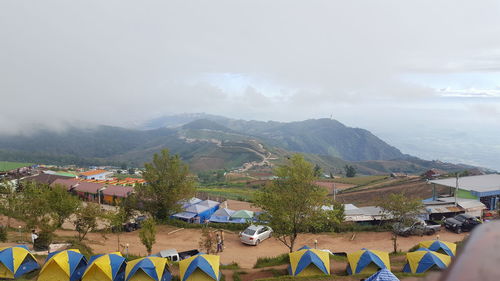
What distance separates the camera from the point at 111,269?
43.6ft

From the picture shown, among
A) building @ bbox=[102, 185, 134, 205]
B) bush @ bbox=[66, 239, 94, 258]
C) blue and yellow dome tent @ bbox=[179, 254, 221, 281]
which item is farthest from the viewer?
building @ bbox=[102, 185, 134, 205]

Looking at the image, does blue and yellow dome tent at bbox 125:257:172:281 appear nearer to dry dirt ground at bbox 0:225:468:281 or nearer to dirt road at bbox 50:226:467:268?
dry dirt ground at bbox 0:225:468:281

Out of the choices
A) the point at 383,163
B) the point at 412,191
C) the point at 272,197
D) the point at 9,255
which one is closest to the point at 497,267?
the point at 272,197

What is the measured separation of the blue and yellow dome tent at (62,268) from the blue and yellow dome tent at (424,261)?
1512 cm

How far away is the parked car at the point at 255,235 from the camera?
2120 cm

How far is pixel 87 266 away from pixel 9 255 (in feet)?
13.0

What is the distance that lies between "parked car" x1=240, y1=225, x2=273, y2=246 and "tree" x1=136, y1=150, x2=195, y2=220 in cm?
816

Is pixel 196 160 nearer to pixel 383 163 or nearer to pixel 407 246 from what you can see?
pixel 383 163

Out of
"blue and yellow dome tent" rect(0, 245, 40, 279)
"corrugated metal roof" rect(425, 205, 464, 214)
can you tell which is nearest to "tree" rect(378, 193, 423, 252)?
"corrugated metal roof" rect(425, 205, 464, 214)

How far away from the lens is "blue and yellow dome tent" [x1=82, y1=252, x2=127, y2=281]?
42.9 ft

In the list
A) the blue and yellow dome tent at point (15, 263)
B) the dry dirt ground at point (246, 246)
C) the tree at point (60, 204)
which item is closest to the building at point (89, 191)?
the dry dirt ground at point (246, 246)

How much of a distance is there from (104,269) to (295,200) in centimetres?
963

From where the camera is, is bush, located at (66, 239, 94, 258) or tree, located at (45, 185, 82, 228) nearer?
bush, located at (66, 239, 94, 258)

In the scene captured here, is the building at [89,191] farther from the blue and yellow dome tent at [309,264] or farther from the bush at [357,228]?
the blue and yellow dome tent at [309,264]
